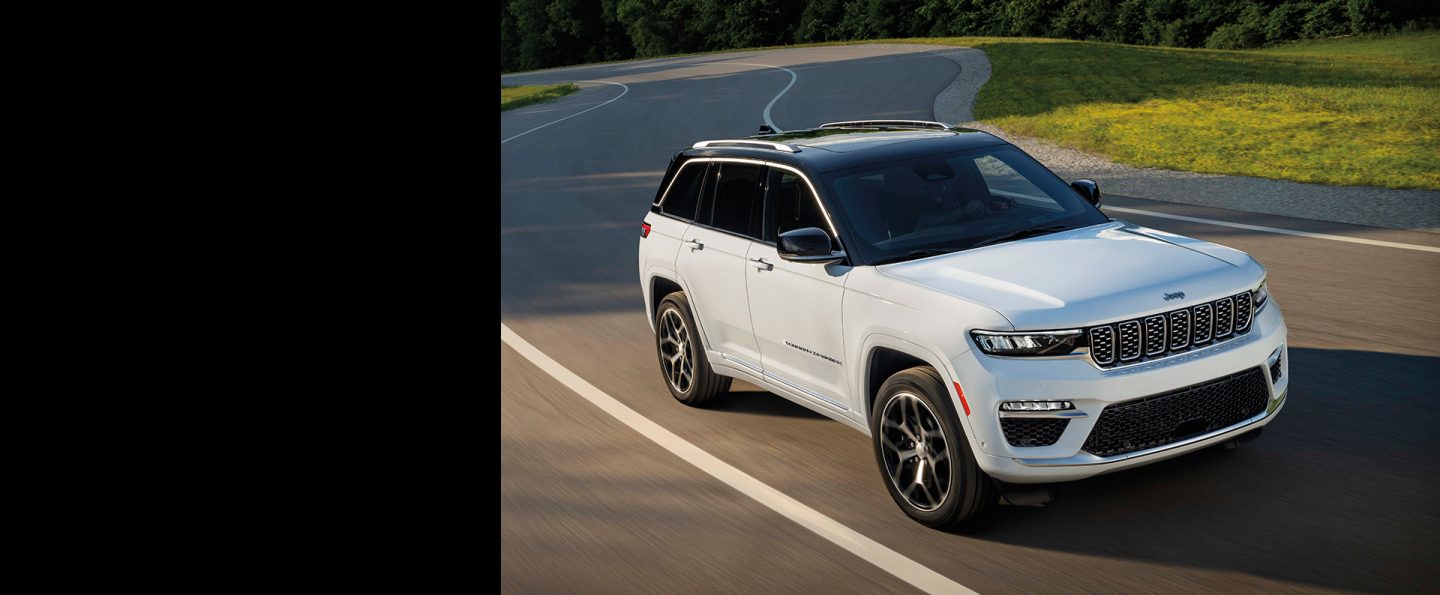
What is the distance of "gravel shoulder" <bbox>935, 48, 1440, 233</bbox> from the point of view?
12789 mm

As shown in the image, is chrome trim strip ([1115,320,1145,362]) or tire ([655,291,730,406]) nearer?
chrome trim strip ([1115,320,1145,362])

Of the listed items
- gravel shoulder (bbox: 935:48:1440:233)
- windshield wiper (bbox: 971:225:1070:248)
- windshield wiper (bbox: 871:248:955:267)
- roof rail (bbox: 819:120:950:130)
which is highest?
roof rail (bbox: 819:120:950:130)

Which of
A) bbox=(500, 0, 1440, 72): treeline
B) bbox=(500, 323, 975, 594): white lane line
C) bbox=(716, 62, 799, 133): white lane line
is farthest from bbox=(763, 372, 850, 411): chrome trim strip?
bbox=(500, 0, 1440, 72): treeline

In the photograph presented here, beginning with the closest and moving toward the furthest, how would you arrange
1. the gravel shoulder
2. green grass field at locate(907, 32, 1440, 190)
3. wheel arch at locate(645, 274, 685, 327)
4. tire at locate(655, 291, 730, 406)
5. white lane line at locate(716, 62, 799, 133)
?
tire at locate(655, 291, 730, 406)
wheel arch at locate(645, 274, 685, 327)
the gravel shoulder
green grass field at locate(907, 32, 1440, 190)
white lane line at locate(716, 62, 799, 133)

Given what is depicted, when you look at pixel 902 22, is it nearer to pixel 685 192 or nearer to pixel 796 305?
pixel 685 192

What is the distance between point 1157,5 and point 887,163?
2184 inches

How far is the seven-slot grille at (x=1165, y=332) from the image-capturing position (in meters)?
5.14

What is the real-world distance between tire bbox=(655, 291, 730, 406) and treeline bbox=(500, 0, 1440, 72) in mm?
39930

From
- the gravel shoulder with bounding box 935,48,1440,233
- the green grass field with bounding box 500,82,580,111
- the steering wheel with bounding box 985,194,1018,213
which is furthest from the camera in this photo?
the green grass field with bounding box 500,82,580,111

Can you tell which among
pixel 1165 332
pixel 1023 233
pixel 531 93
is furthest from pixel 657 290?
pixel 531 93

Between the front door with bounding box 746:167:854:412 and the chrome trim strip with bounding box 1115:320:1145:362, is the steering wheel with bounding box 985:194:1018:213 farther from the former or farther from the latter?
the chrome trim strip with bounding box 1115:320:1145:362

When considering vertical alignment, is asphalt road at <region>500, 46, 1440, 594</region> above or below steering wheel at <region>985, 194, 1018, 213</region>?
below
